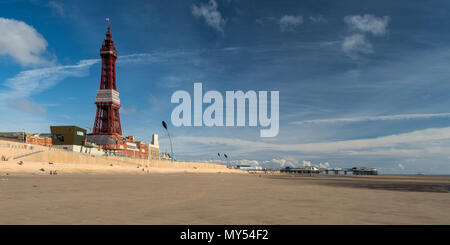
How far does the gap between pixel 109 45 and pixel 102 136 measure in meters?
53.4

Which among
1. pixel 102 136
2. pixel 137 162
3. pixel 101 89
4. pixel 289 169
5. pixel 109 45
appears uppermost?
pixel 109 45

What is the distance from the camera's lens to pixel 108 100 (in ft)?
450

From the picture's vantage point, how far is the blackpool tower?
13100 cm

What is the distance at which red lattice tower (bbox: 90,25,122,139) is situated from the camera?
449 ft

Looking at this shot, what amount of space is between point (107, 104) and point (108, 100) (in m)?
2.45

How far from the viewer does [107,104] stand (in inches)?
5438

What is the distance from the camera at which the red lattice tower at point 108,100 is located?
449ft

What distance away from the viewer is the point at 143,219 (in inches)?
273

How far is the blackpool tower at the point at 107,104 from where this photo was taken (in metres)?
131
